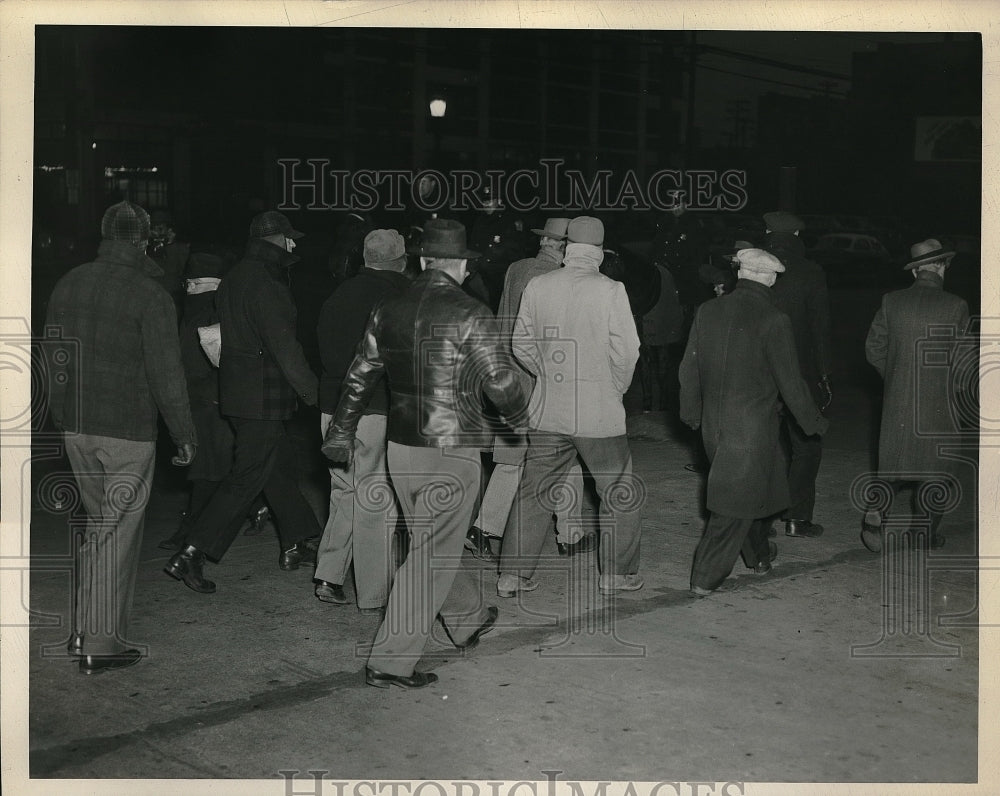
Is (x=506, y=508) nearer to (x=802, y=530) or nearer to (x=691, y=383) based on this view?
(x=691, y=383)

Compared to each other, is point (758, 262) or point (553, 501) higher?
point (758, 262)

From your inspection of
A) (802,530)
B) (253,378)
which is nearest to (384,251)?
(253,378)

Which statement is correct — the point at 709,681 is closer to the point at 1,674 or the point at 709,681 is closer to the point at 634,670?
the point at 634,670

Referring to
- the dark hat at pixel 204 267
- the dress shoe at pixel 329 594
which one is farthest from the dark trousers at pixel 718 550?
the dark hat at pixel 204 267

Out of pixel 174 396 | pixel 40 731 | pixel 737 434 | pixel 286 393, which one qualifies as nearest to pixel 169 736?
pixel 40 731

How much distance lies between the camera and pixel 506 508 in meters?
7.75

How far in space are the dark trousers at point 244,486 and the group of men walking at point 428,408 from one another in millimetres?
12

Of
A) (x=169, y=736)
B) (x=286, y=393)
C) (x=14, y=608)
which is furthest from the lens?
(x=286, y=393)

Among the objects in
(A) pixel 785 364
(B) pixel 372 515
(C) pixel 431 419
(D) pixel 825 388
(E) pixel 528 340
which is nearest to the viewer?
(C) pixel 431 419

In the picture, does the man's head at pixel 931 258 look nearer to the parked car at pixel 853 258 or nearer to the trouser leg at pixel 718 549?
the trouser leg at pixel 718 549

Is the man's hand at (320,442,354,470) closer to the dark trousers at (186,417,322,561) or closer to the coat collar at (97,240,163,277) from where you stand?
the coat collar at (97,240,163,277)

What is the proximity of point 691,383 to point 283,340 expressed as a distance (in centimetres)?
221

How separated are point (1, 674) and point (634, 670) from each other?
266 centimetres

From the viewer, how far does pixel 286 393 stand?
712 cm
